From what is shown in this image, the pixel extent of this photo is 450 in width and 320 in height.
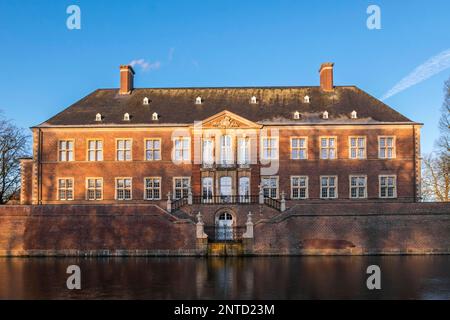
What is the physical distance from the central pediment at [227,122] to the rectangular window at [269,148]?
142 cm

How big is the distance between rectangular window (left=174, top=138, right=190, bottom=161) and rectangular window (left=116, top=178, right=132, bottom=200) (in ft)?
13.1

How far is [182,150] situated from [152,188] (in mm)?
3500

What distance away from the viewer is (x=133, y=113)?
37.3 m

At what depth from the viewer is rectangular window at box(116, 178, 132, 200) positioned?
3591 centimetres

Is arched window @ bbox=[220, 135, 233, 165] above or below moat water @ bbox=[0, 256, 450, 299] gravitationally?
above

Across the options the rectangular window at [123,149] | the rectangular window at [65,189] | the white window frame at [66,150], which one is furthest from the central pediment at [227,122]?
the rectangular window at [65,189]

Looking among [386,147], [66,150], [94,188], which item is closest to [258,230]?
[386,147]

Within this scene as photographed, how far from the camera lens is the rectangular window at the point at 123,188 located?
3591cm

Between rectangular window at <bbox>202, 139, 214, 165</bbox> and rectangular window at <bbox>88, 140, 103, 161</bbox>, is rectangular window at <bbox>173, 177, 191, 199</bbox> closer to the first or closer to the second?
rectangular window at <bbox>202, 139, 214, 165</bbox>

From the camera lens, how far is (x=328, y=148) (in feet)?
117

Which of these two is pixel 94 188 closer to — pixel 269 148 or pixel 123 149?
pixel 123 149

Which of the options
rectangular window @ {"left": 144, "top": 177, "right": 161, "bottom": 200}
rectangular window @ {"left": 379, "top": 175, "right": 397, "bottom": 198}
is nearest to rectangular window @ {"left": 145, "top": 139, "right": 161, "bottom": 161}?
rectangular window @ {"left": 144, "top": 177, "right": 161, "bottom": 200}
